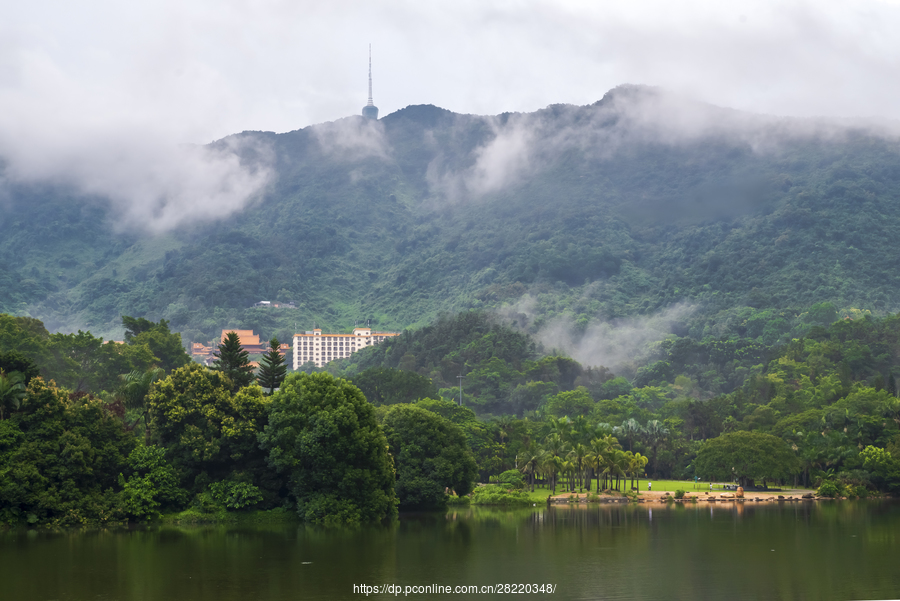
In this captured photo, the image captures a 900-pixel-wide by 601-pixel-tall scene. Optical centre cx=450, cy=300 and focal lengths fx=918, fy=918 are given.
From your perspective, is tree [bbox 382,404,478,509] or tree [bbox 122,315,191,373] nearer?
tree [bbox 382,404,478,509]

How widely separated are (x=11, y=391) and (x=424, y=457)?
83.2ft

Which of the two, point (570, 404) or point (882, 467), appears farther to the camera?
point (570, 404)

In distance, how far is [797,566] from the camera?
1422 inches

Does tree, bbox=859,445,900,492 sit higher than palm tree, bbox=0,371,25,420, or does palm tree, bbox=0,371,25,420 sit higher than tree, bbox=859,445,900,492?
palm tree, bbox=0,371,25,420

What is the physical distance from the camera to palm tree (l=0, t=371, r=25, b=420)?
48.9m

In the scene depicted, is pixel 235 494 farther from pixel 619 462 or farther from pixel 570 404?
pixel 570 404

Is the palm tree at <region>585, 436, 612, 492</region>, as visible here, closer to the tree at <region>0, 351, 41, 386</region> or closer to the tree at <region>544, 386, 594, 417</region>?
the tree at <region>0, 351, 41, 386</region>

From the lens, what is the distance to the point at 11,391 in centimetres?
4888

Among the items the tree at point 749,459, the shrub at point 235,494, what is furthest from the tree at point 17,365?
the tree at point 749,459

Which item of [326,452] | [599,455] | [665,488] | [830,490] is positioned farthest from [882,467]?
[326,452]

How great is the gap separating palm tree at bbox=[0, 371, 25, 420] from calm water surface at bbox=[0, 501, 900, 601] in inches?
283

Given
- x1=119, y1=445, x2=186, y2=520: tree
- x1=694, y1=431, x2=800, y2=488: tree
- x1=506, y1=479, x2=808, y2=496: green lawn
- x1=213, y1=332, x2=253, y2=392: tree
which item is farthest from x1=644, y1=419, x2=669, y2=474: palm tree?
x1=119, y1=445, x2=186, y2=520: tree

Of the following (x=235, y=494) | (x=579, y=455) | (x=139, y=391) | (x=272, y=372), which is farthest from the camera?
(x=579, y=455)

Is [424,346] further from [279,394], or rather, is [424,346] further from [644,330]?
[279,394]
